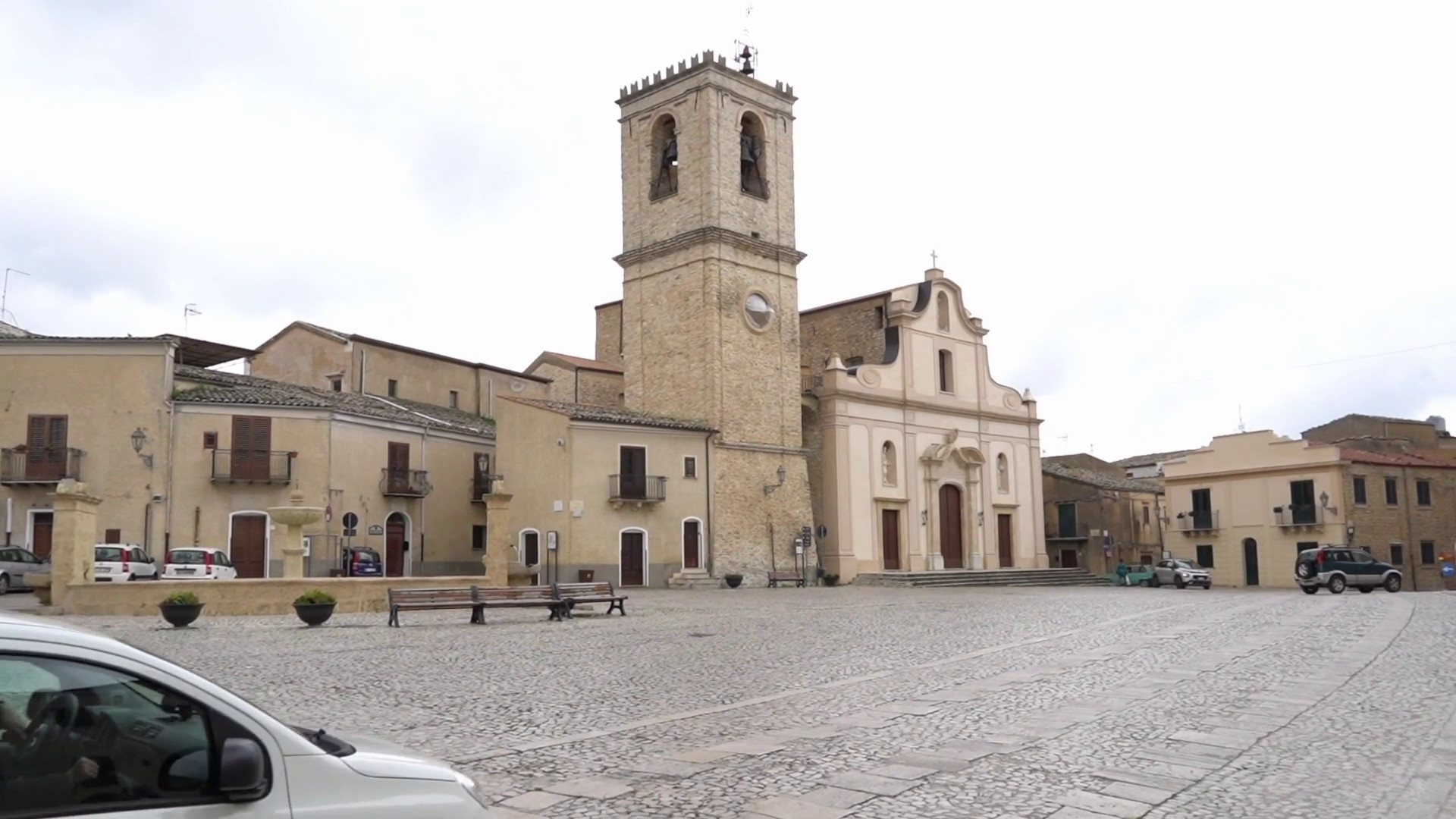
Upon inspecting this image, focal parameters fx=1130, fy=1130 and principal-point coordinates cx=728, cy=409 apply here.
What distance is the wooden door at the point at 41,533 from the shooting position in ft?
99.2

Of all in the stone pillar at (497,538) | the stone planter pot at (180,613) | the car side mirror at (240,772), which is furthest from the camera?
the stone pillar at (497,538)

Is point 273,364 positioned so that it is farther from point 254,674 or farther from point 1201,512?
point 1201,512

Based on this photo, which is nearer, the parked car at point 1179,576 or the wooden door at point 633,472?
the wooden door at point 633,472

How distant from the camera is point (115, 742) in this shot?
3.09 meters

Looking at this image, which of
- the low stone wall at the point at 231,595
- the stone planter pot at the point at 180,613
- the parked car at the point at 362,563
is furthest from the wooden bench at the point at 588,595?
the parked car at the point at 362,563

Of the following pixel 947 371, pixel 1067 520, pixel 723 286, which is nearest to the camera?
pixel 723 286

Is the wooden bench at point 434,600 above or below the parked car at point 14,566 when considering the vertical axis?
below

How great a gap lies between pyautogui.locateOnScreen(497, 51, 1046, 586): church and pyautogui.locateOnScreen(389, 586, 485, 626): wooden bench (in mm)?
14114

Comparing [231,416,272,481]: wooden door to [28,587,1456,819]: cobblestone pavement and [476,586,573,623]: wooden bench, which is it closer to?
[28,587,1456,819]: cobblestone pavement

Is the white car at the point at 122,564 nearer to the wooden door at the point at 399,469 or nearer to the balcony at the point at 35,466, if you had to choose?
the balcony at the point at 35,466

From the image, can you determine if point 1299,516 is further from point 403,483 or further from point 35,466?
point 35,466

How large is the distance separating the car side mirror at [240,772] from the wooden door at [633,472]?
105 ft

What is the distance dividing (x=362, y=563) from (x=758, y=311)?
1600 centimetres

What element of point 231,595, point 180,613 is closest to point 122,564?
point 231,595
